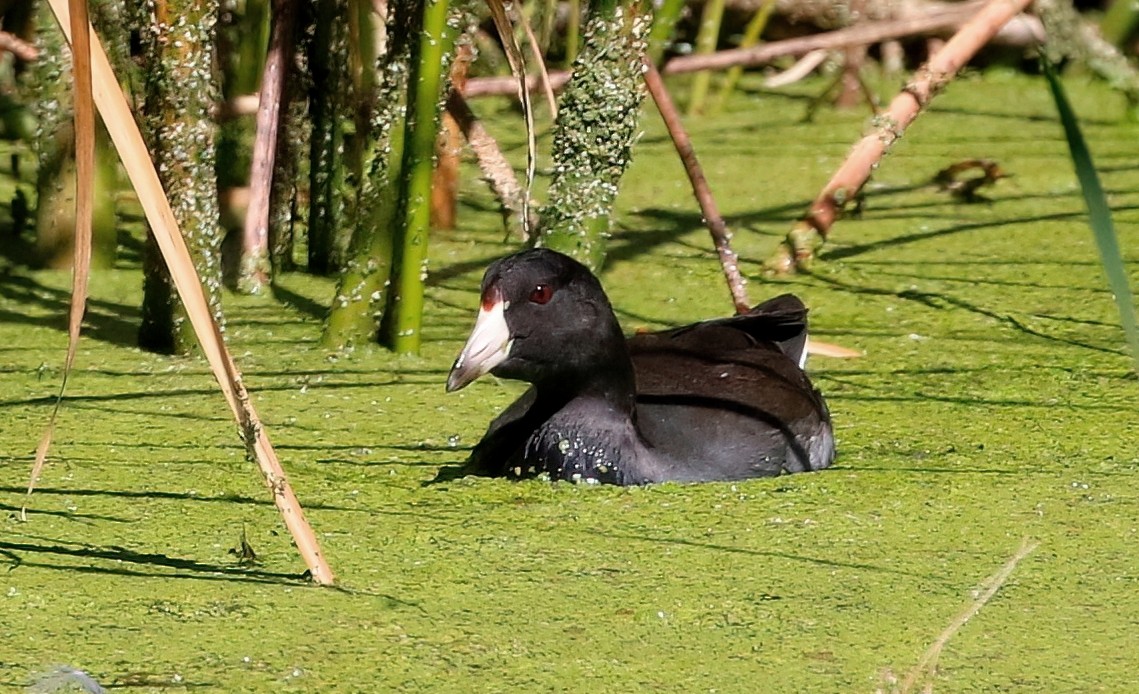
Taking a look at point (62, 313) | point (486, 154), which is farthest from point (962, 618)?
point (62, 313)

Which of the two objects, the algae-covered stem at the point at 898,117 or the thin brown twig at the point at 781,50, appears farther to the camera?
the thin brown twig at the point at 781,50

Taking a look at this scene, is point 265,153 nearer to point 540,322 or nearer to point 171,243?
point 540,322

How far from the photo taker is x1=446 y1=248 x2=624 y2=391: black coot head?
85.3 inches

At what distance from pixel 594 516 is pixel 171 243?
833mm

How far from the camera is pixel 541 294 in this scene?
7.18ft

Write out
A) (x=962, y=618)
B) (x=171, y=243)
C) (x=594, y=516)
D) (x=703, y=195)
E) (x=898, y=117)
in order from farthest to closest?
(x=898, y=117) < (x=703, y=195) < (x=594, y=516) < (x=962, y=618) < (x=171, y=243)

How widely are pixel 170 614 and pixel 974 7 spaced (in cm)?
287

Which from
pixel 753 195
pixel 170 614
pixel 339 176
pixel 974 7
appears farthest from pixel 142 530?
pixel 974 7

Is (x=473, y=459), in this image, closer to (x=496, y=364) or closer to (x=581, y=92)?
(x=496, y=364)

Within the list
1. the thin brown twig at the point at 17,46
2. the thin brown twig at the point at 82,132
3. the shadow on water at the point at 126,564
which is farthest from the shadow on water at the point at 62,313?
the thin brown twig at the point at 82,132

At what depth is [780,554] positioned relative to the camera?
184 centimetres

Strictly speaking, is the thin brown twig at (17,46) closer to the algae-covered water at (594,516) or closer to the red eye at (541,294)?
the algae-covered water at (594,516)

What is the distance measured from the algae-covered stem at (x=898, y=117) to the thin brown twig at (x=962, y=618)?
139 centimetres

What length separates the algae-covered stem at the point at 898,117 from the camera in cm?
314
